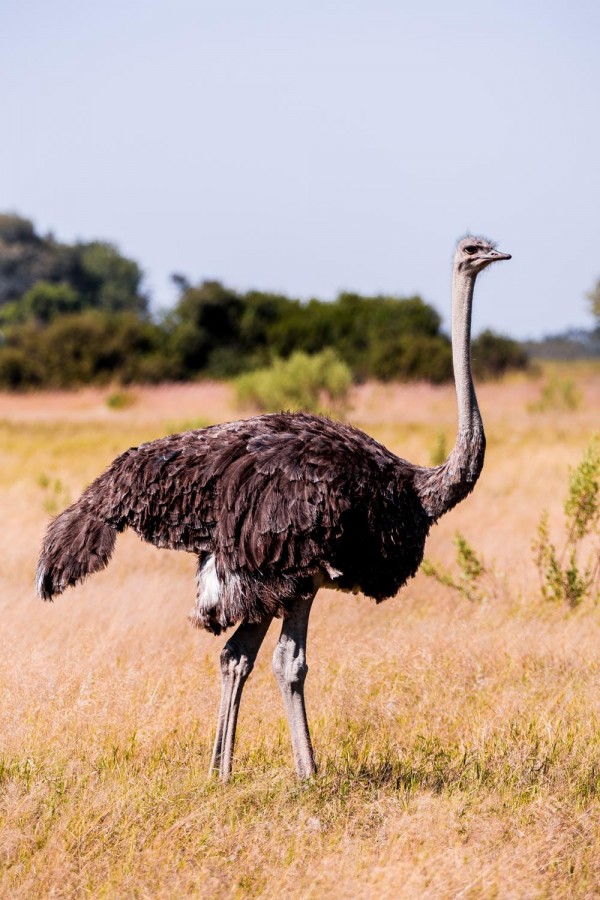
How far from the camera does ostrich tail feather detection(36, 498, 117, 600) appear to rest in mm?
4203

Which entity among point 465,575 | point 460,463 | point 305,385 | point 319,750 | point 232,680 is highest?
point 460,463

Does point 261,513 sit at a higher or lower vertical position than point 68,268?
lower

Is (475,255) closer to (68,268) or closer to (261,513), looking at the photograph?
(261,513)

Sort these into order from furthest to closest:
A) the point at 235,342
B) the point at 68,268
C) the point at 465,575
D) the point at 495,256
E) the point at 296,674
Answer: the point at 68,268 → the point at 235,342 → the point at 465,575 → the point at 495,256 → the point at 296,674

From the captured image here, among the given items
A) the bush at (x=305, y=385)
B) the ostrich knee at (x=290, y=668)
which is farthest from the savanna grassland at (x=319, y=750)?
the bush at (x=305, y=385)

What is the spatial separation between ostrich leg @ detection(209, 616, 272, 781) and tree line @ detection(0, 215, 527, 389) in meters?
27.2

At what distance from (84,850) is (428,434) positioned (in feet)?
45.6

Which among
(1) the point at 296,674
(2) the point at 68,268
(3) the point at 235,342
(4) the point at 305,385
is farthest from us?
(2) the point at 68,268

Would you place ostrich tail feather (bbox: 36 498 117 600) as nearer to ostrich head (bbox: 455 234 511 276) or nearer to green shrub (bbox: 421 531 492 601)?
ostrich head (bbox: 455 234 511 276)

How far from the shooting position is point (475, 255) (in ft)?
14.6

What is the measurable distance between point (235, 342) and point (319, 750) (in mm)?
33001

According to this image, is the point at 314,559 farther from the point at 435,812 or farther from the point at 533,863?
the point at 533,863

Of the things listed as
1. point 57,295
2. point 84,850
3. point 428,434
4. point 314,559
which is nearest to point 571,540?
point 314,559

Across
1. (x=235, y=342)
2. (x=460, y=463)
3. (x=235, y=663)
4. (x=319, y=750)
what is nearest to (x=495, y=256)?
(x=460, y=463)
